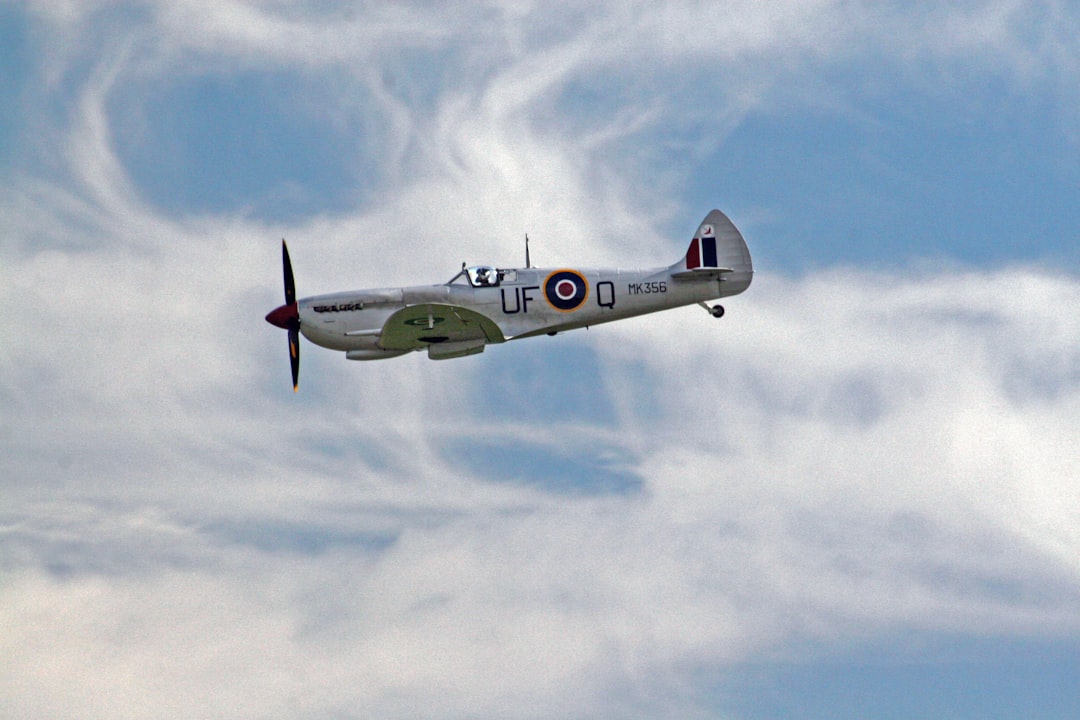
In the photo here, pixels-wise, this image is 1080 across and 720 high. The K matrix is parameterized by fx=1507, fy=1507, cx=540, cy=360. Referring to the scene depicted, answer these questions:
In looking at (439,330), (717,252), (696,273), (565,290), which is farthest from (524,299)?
(717,252)

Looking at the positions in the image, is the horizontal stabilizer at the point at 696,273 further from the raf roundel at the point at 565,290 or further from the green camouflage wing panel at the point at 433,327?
the green camouflage wing panel at the point at 433,327

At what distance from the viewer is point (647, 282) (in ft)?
151

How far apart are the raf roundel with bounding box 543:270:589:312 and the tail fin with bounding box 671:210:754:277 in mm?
2976

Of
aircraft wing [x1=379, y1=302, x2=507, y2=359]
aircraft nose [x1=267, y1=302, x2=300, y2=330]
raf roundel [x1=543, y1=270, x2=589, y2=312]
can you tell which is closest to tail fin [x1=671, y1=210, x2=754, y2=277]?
raf roundel [x1=543, y1=270, x2=589, y2=312]

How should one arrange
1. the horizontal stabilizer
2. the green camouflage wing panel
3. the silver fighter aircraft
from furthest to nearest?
the horizontal stabilizer → the silver fighter aircraft → the green camouflage wing panel

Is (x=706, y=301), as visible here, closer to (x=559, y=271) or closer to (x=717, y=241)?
(x=717, y=241)

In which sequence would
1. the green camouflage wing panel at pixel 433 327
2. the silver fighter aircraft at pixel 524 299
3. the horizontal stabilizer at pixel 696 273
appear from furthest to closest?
the horizontal stabilizer at pixel 696 273 < the silver fighter aircraft at pixel 524 299 < the green camouflage wing panel at pixel 433 327

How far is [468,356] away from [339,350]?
408 centimetres

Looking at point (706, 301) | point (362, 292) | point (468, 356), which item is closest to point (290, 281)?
point (362, 292)

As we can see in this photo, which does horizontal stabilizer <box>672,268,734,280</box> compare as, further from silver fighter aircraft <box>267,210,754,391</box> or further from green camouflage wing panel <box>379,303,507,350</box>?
green camouflage wing panel <box>379,303,507,350</box>

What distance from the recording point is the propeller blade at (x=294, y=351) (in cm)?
4628

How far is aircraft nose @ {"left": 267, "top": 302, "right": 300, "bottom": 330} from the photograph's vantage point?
46.0 m

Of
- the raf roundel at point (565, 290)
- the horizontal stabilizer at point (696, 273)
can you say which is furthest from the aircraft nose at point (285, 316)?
the horizontal stabilizer at point (696, 273)

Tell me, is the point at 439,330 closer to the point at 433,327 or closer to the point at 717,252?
the point at 433,327
